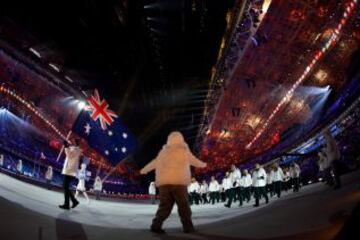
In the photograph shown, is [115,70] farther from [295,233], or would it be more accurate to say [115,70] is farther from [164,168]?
[295,233]

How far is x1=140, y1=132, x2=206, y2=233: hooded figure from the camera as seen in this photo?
19.4 feet

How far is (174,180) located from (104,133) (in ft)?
22.7

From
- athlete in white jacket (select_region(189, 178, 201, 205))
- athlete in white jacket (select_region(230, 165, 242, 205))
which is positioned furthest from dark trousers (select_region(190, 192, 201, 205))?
athlete in white jacket (select_region(230, 165, 242, 205))

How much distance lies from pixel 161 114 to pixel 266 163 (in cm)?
756

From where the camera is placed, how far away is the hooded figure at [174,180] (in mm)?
5906

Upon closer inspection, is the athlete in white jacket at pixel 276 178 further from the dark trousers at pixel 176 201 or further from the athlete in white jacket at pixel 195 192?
the dark trousers at pixel 176 201

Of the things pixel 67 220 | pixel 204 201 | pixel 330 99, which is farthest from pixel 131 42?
pixel 204 201

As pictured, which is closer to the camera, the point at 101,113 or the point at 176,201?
the point at 176,201

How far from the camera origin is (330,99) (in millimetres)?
21531

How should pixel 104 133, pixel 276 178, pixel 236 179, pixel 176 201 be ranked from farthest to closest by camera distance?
1. pixel 276 178
2. pixel 236 179
3. pixel 104 133
4. pixel 176 201

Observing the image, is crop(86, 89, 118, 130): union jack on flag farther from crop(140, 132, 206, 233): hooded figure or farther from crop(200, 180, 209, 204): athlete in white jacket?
crop(200, 180, 209, 204): athlete in white jacket

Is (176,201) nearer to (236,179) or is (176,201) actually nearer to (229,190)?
(229,190)

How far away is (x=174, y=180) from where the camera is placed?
589cm

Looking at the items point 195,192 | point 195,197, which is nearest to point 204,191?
point 195,192
